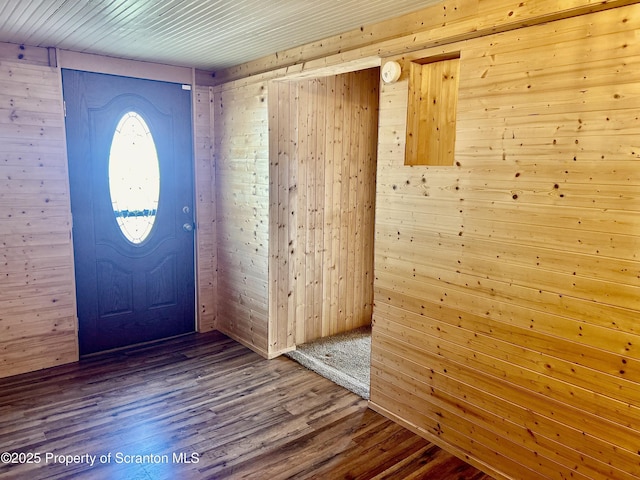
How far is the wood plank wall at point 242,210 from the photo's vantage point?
363 centimetres

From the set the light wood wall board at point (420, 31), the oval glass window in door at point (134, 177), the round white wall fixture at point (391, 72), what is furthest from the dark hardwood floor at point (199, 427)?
the light wood wall board at point (420, 31)

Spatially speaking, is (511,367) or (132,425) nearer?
(511,367)

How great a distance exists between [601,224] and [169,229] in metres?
3.26

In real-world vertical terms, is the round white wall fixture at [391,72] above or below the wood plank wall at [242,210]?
above

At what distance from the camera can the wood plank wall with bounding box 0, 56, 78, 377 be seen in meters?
3.22

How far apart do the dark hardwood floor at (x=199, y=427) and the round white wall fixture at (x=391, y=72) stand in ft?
6.67

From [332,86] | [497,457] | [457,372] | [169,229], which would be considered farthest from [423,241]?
[169,229]

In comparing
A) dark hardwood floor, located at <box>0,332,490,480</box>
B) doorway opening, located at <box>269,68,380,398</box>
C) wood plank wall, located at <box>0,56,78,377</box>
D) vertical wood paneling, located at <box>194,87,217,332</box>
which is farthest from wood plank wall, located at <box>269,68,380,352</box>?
wood plank wall, located at <box>0,56,78,377</box>

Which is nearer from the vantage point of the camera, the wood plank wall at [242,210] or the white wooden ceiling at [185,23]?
the white wooden ceiling at [185,23]

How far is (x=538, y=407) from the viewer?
83.3 inches

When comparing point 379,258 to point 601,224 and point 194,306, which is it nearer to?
point 601,224

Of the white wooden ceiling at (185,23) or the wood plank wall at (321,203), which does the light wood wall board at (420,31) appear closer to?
the white wooden ceiling at (185,23)

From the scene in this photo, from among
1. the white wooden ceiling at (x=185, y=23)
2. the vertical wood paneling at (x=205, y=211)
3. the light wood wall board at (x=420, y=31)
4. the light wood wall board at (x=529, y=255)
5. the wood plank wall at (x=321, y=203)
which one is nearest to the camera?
the light wood wall board at (x=529, y=255)

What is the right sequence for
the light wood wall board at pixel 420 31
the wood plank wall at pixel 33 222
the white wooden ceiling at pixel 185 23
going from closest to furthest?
1. the light wood wall board at pixel 420 31
2. the white wooden ceiling at pixel 185 23
3. the wood plank wall at pixel 33 222
